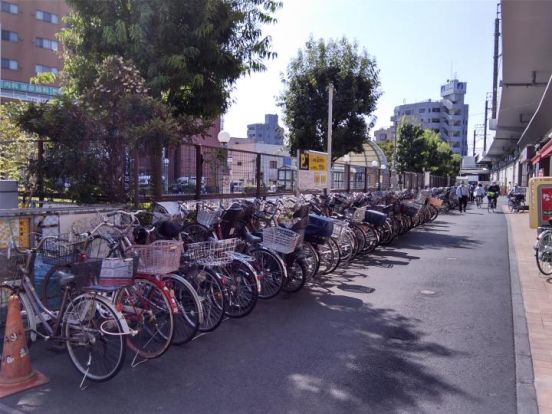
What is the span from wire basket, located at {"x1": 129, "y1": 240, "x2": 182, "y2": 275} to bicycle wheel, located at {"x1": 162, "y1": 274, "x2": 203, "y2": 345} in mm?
209

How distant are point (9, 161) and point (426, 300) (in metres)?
7.09

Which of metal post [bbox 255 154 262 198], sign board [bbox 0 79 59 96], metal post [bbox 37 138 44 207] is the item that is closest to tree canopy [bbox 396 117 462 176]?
sign board [bbox 0 79 59 96]

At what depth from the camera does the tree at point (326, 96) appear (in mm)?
18375

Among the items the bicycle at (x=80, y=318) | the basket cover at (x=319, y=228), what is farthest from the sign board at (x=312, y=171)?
the bicycle at (x=80, y=318)

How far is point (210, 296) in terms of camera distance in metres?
5.02

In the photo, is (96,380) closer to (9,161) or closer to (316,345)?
(316,345)

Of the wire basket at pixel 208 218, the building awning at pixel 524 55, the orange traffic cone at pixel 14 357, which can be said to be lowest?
the orange traffic cone at pixel 14 357

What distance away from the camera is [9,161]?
27.2 feet

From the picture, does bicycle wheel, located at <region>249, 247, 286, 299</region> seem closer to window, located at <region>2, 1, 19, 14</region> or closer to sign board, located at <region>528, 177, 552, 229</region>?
sign board, located at <region>528, 177, 552, 229</region>

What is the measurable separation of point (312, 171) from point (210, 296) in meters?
7.66

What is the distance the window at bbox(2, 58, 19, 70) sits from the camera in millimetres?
43094

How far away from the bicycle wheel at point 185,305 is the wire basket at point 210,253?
383 millimetres

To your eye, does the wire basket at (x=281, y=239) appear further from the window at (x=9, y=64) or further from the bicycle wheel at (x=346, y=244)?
the window at (x=9, y=64)

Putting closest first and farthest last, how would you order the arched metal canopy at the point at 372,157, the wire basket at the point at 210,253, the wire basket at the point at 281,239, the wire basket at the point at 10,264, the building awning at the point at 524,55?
1. the wire basket at the point at 10,264
2. the wire basket at the point at 210,253
3. the wire basket at the point at 281,239
4. the building awning at the point at 524,55
5. the arched metal canopy at the point at 372,157
